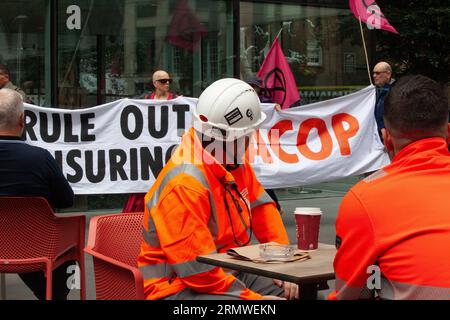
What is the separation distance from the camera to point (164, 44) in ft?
41.9

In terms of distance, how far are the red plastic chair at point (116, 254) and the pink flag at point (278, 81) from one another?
6.27 meters

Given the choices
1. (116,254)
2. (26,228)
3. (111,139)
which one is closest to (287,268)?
(116,254)

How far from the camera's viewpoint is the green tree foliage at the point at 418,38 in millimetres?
19859

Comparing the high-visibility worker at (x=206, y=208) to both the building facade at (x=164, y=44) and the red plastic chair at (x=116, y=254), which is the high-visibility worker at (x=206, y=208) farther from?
the building facade at (x=164, y=44)

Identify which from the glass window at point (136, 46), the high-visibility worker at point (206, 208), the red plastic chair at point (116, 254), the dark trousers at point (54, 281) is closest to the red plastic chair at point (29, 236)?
the dark trousers at point (54, 281)

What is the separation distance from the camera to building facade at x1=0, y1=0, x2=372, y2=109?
1165 cm

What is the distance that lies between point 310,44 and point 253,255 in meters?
10.6

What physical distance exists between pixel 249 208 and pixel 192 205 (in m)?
0.59

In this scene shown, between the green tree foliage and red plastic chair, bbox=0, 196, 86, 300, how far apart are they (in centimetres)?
1583

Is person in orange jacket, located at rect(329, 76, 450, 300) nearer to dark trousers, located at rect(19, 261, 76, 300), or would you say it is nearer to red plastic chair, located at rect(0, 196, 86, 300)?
red plastic chair, located at rect(0, 196, 86, 300)

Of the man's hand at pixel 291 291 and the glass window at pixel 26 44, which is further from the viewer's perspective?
the glass window at pixel 26 44

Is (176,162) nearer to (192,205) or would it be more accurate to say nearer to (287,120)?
(192,205)

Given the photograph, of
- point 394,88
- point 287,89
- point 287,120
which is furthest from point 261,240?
point 287,89

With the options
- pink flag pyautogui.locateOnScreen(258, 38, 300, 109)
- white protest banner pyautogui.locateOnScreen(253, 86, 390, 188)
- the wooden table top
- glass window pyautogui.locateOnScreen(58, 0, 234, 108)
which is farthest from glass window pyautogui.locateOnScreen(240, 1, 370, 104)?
the wooden table top
